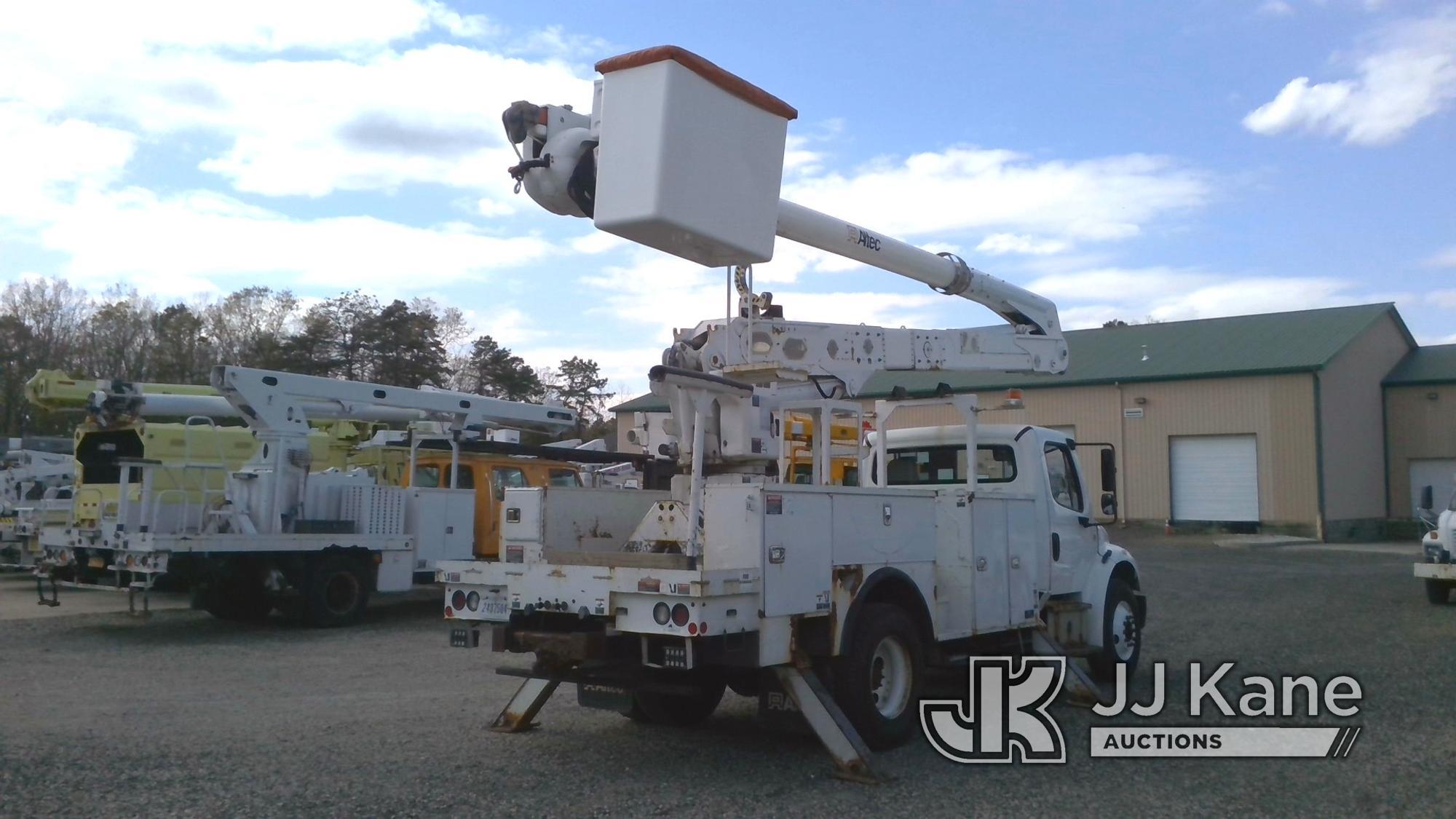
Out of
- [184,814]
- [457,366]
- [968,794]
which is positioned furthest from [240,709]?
[457,366]

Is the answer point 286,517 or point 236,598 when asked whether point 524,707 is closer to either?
point 286,517

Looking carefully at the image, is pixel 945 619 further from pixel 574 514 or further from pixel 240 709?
pixel 240 709

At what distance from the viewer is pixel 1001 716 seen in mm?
8055

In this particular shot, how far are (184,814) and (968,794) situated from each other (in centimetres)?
409

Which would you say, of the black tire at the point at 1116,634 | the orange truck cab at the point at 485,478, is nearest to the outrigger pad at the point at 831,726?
the black tire at the point at 1116,634

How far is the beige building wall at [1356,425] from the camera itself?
103ft

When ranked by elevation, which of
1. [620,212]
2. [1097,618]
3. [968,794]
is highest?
[620,212]

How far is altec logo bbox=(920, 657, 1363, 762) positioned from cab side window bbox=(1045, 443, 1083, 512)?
1478 millimetres

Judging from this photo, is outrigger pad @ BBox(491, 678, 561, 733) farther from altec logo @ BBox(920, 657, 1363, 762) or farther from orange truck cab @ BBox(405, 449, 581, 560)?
orange truck cab @ BBox(405, 449, 581, 560)

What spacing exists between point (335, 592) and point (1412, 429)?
32077 mm

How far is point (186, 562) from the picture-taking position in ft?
42.9

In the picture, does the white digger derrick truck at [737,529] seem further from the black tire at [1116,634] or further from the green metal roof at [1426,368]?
the green metal roof at [1426,368]

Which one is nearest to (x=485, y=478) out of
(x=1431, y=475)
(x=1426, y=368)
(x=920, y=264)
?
(x=920, y=264)

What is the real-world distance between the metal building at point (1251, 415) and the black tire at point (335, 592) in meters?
18.8
